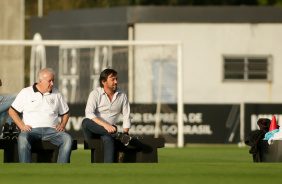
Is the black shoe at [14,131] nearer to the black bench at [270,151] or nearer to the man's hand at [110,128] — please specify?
the man's hand at [110,128]

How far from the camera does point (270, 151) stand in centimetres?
1071

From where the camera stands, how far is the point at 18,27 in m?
26.0

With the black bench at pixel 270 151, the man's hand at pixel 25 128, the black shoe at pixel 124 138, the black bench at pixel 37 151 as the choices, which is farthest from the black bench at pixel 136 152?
the black bench at pixel 270 151

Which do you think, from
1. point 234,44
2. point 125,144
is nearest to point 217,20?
point 234,44

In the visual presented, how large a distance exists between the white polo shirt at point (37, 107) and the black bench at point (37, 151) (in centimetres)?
28

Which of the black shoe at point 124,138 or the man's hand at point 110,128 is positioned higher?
the man's hand at point 110,128

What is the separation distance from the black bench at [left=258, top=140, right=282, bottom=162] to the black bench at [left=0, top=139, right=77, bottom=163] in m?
2.30

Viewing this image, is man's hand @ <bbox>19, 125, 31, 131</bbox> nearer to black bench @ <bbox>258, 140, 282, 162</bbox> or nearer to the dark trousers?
the dark trousers

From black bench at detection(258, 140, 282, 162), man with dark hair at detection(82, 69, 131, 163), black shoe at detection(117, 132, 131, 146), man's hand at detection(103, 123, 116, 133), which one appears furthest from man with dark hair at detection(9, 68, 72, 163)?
black bench at detection(258, 140, 282, 162)

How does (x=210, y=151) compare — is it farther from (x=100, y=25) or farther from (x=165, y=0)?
(x=165, y=0)

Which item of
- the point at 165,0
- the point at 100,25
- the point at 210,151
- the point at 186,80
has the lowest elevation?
the point at 210,151

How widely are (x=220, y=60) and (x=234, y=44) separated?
0.57 m

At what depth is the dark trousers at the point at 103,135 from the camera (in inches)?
431

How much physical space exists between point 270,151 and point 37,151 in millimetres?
2861
